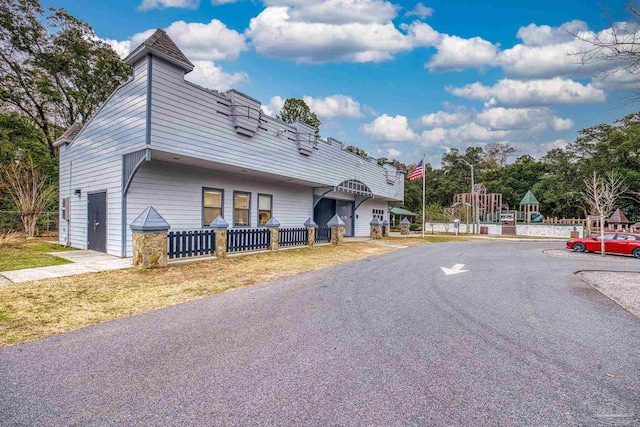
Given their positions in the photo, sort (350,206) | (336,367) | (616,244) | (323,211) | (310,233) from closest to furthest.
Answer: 1. (336,367)
2. (616,244)
3. (310,233)
4. (323,211)
5. (350,206)

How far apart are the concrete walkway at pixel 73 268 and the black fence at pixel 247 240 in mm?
3357

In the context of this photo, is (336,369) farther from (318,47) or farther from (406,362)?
(318,47)

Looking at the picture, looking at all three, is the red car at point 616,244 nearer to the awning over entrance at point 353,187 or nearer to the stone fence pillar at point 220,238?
the awning over entrance at point 353,187

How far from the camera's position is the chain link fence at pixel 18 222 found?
15883 millimetres

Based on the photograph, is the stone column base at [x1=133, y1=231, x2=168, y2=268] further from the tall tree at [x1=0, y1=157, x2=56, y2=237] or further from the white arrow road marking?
the tall tree at [x1=0, y1=157, x2=56, y2=237]

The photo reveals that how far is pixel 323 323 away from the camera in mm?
4270

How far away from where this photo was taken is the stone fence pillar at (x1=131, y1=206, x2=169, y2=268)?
7.78m

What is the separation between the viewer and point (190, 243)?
9.60 m

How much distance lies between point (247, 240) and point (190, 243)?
8.71ft

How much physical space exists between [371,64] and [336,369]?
21656 millimetres

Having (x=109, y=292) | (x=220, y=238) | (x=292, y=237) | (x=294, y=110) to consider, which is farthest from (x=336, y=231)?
(x=294, y=110)

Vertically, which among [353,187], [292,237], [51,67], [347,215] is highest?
[51,67]

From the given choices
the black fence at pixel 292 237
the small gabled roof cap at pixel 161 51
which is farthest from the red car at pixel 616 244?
the small gabled roof cap at pixel 161 51

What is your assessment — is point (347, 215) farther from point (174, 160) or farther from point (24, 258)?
point (24, 258)
